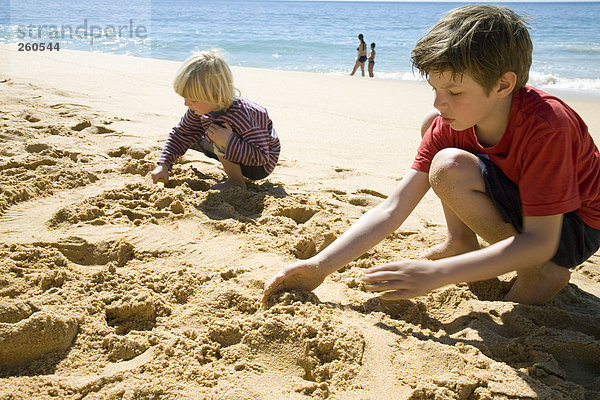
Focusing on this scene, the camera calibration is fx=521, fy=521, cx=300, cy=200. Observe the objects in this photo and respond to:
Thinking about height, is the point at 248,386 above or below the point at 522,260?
below

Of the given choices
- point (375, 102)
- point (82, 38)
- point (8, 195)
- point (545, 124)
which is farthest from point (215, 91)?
point (82, 38)

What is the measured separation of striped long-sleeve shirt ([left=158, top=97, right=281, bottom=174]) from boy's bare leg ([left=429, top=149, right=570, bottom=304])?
1.32 meters

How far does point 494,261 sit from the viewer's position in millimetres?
1611

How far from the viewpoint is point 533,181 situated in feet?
5.40

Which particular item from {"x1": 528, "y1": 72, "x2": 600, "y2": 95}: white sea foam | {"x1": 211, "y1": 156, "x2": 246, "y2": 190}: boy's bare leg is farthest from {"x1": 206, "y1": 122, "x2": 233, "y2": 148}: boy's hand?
{"x1": 528, "y1": 72, "x2": 600, "y2": 95}: white sea foam

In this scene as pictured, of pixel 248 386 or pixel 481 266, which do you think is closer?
pixel 248 386

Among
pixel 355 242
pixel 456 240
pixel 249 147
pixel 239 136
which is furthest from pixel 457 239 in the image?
pixel 239 136

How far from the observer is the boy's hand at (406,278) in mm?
1639

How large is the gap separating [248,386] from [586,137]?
54.7 inches

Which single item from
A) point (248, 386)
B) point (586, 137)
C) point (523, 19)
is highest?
point (523, 19)

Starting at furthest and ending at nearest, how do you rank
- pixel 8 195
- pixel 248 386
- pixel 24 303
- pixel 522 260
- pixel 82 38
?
pixel 82 38 → pixel 8 195 → pixel 24 303 → pixel 522 260 → pixel 248 386

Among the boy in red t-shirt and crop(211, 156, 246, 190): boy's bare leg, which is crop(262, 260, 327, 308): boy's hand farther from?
crop(211, 156, 246, 190): boy's bare leg

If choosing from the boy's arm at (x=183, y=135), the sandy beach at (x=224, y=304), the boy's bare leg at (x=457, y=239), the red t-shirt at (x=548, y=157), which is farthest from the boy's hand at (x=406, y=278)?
the boy's arm at (x=183, y=135)

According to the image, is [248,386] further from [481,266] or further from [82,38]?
[82,38]
